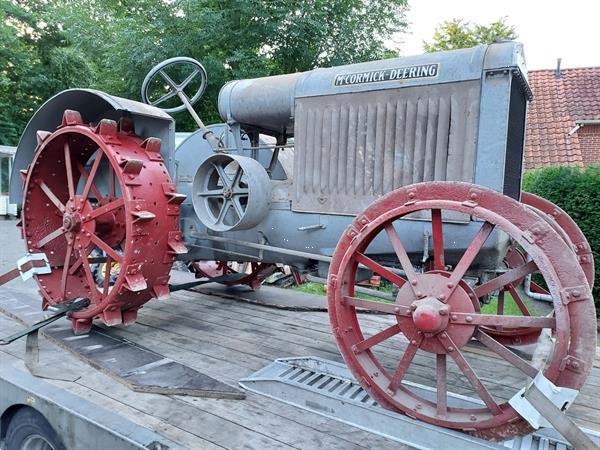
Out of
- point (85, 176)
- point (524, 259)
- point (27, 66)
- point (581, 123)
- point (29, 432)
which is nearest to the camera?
point (29, 432)

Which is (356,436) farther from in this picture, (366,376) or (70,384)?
(70,384)

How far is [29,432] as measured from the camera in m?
2.12

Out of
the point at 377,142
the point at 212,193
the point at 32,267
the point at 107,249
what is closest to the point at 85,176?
the point at 32,267

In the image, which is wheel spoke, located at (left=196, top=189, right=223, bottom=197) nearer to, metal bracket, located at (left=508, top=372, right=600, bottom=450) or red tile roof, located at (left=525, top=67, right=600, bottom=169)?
metal bracket, located at (left=508, top=372, right=600, bottom=450)

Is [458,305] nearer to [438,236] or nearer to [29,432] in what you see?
[438,236]

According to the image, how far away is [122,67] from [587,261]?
29.8 feet

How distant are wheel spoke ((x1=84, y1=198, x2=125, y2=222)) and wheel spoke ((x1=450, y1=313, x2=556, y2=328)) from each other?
74.0 inches

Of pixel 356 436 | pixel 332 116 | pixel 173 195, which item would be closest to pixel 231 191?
pixel 173 195

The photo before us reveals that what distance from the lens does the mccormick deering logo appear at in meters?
2.14

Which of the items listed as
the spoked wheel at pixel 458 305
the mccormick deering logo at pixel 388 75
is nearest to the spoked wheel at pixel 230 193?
the mccormick deering logo at pixel 388 75

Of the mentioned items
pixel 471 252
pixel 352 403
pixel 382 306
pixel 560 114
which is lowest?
pixel 352 403

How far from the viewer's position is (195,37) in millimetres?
8883

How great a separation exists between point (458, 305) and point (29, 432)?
1.97m

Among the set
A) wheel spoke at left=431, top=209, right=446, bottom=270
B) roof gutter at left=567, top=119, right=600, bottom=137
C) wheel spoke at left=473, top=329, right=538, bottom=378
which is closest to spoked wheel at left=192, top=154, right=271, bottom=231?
wheel spoke at left=431, top=209, right=446, bottom=270
